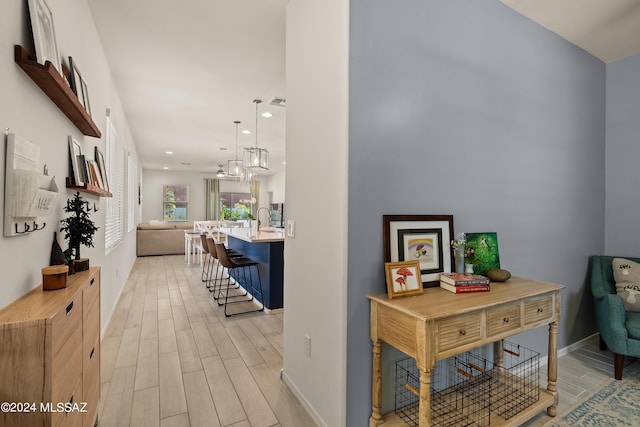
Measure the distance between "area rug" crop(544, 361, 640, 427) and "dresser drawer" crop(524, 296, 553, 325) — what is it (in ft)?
2.20

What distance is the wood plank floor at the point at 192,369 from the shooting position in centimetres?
191

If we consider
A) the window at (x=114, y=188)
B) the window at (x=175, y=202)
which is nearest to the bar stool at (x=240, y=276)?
the window at (x=114, y=188)

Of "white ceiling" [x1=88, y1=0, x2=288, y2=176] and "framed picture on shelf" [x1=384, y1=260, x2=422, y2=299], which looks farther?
"white ceiling" [x1=88, y1=0, x2=288, y2=176]

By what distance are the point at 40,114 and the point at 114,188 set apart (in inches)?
111

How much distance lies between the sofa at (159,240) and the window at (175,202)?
373 centimetres

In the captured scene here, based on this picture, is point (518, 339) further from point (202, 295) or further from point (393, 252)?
point (202, 295)

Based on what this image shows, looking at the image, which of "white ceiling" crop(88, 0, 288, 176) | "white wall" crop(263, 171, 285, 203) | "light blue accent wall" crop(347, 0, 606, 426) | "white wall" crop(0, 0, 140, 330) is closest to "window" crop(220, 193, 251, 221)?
"white wall" crop(263, 171, 285, 203)

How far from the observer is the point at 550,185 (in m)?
2.67

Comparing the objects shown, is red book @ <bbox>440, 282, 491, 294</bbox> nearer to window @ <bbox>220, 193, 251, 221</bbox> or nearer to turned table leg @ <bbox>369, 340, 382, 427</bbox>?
turned table leg @ <bbox>369, 340, 382, 427</bbox>

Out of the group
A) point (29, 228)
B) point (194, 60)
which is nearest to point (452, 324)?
point (29, 228)

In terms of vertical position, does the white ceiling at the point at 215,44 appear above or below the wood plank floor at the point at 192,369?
above

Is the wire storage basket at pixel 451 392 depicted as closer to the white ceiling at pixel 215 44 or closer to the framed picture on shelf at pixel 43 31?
the framed picture on shelf at pixel 43 31

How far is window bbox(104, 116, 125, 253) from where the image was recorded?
3.46m

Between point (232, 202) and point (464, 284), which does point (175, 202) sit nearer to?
point (232, 202)
